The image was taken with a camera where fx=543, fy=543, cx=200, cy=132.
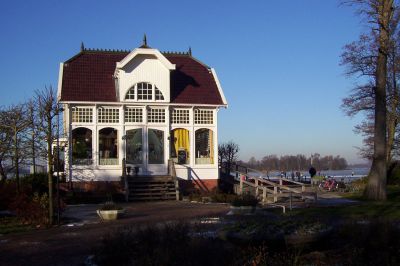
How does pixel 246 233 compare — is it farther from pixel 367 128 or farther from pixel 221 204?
pixel 367 128

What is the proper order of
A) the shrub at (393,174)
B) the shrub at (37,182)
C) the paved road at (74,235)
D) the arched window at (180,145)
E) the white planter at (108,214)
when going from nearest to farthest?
the paved road at (74,235) → the white planter at (108,214) → the shrub at (37,182) → the arched window at (180,145) → the shrub at (393,174)

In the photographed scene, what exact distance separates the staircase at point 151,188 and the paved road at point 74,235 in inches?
120

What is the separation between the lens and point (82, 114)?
28.0 metres

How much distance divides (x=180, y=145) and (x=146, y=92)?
3384mm

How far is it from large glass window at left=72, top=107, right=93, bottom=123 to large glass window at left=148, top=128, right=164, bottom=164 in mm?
3194

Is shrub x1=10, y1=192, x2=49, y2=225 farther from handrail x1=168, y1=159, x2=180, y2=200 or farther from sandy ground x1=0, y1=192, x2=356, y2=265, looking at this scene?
handrail x1=168, y1=159, x2=180, y2=200

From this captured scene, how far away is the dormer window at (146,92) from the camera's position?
2858 cm

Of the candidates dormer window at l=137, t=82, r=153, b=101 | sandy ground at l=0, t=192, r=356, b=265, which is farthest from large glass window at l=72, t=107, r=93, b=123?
sandy ground at l=0, t=192, r=356, b=265

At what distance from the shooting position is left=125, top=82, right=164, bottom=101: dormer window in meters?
28.6

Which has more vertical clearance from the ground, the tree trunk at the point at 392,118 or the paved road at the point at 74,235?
the tree trunk at the point at 392,118

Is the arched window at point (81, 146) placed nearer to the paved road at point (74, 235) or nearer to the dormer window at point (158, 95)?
the dormer window at point (158, 95)

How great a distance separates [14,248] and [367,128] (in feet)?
108

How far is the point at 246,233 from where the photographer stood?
973cm

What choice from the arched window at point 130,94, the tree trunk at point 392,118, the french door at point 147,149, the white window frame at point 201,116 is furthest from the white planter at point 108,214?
the tree trunk at point 392,118
